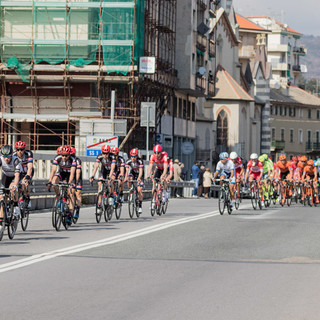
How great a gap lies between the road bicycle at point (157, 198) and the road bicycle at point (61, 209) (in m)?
5.83

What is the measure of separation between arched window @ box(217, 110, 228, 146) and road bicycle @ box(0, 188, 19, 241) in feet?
245

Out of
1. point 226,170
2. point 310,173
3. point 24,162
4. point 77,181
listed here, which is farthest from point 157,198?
point 310,173

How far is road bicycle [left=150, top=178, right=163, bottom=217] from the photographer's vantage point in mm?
24650

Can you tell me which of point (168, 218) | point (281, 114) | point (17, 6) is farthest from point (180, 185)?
point (281, 114)

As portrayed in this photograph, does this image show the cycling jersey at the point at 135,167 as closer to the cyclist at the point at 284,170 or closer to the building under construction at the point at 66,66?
the cyclist at the point at 284,170

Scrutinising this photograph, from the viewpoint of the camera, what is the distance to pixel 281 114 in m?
131

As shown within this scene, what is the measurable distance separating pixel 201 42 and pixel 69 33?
2463 centimetres

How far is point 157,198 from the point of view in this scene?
24.8 metres

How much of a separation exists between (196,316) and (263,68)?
108 metres

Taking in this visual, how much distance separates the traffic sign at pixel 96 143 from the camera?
35156 millimetres

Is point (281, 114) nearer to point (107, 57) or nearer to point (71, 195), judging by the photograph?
point (107, 57)

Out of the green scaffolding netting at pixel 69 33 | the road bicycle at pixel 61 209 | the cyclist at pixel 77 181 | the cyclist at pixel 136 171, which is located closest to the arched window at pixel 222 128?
the green scaffolding netting at pixel 69 33

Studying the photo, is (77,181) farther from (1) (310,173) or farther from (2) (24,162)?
(1) (310,173)

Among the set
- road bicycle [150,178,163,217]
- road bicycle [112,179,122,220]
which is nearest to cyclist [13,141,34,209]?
road bicycle [112,179,122,220]
